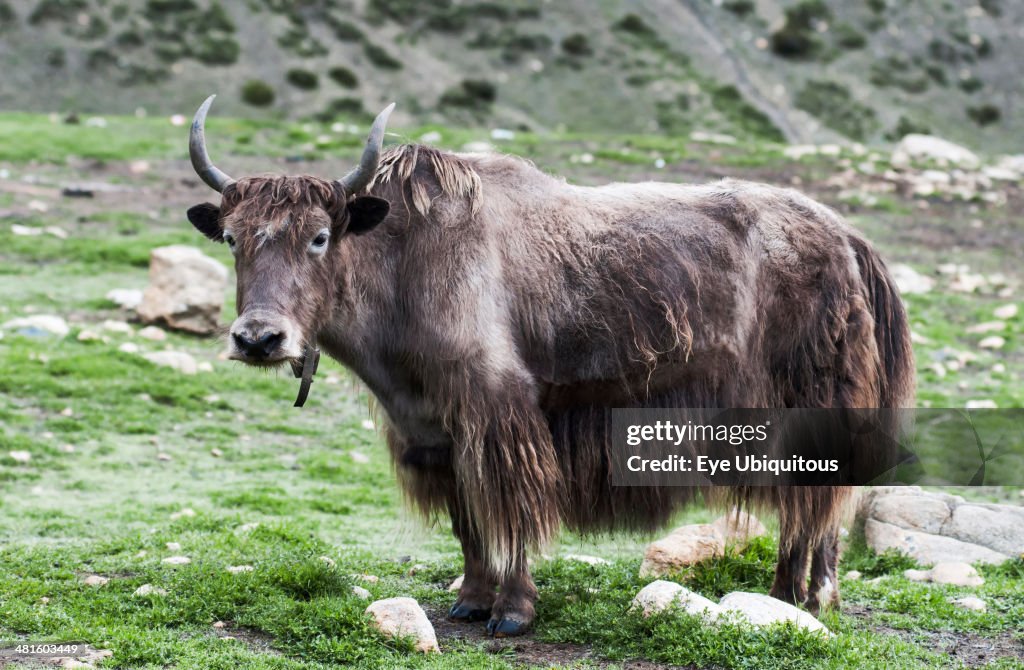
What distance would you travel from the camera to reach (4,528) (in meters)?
7.95

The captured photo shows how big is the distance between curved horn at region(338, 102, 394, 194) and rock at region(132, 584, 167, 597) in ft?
7.78

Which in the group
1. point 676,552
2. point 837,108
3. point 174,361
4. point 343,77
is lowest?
point 676,552

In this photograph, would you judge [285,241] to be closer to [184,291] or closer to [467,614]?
[467,614]

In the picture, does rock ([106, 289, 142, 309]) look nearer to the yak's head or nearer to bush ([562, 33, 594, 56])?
the yak's head

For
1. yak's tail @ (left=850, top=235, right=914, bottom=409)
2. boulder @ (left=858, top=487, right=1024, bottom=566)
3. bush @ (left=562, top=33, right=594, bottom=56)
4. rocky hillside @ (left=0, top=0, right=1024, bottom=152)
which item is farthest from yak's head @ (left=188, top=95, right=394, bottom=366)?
bush @ (left=562, top=33, right=594, bottom=56)

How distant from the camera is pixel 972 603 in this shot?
664cm

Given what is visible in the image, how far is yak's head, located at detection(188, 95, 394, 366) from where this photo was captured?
575 centimetres

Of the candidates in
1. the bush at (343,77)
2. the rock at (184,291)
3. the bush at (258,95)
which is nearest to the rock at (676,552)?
the rock at (184,291)

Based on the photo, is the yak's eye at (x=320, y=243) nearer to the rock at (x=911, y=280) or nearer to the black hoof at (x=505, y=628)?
the black hoof at (x=505, y=628)

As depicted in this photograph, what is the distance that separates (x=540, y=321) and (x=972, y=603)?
291 cm

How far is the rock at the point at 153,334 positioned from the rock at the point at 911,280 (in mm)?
9735

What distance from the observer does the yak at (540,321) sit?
6.17m

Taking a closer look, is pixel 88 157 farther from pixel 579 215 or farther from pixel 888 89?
pixel 888 89

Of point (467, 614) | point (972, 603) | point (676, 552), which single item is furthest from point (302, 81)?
point (972, 603)
